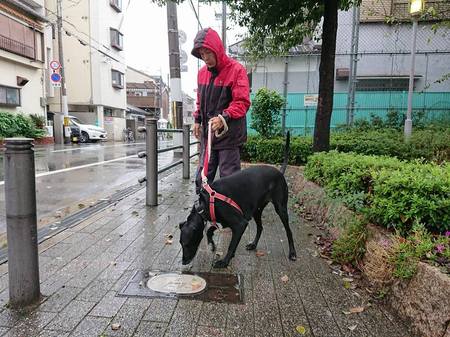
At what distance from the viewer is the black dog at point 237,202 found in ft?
8.32

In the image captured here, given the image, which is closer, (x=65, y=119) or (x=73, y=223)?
(x=73, y=223)

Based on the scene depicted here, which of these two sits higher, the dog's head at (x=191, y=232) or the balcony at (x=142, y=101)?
the balcony at (x=142, y=101)

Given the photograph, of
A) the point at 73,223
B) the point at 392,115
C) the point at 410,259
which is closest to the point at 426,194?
the point at 410,259

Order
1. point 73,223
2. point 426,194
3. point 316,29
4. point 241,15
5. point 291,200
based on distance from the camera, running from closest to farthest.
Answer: point 426,194 → point 73,223 → point 291,200 → point 241,15 → point 316,29

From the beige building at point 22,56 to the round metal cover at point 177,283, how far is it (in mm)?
17852

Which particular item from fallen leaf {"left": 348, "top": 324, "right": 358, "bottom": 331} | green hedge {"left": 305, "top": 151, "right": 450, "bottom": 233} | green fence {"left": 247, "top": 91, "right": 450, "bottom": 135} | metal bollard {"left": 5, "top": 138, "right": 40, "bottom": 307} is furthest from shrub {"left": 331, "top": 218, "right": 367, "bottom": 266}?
green fence {"left": 247, "top": 91, "right": 450, "bottom": 135}

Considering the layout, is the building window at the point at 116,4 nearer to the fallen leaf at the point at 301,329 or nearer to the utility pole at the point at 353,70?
the utility pole at the point at 353,70

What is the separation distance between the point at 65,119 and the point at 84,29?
9.14m

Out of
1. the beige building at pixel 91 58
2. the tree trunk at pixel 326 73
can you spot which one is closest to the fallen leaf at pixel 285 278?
the tree trunk at pixel 326 73

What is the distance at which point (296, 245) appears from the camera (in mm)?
3359

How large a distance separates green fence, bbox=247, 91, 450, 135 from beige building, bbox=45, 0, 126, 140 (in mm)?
19241

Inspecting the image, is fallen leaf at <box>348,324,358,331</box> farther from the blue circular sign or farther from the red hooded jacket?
the blue circular sign

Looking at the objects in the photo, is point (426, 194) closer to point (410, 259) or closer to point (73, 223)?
point (410, 259)

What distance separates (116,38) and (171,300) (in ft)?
98.3
